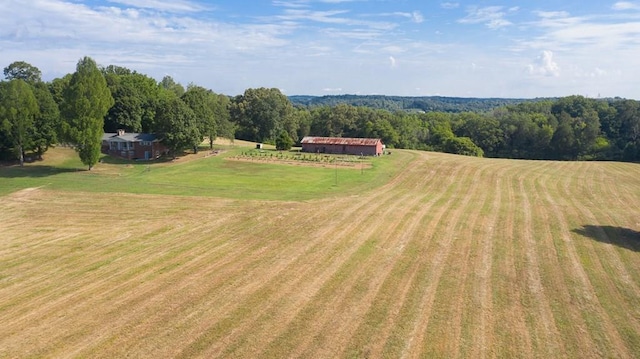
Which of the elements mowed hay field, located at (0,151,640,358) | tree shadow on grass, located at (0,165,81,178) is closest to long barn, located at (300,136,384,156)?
mowed hay field, located at (0,151,640,358)

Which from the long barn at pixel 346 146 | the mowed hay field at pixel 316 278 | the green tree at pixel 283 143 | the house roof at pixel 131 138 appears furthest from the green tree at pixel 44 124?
the long barn at pixel 346 146

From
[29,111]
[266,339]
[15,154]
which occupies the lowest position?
[266,339]

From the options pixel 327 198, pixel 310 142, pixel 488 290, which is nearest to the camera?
pixel 488 290

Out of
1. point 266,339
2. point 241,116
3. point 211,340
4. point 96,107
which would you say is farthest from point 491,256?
point 241,116

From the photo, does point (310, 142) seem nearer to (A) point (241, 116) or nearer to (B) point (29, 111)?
(A) point (241, 116)

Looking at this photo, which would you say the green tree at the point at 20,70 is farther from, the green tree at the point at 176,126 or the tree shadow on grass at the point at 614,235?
the tree shadow on grass at the point at 614,235

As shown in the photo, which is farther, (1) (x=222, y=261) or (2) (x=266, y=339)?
(1) (x=222, y=261)

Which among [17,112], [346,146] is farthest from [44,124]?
[346,146]
